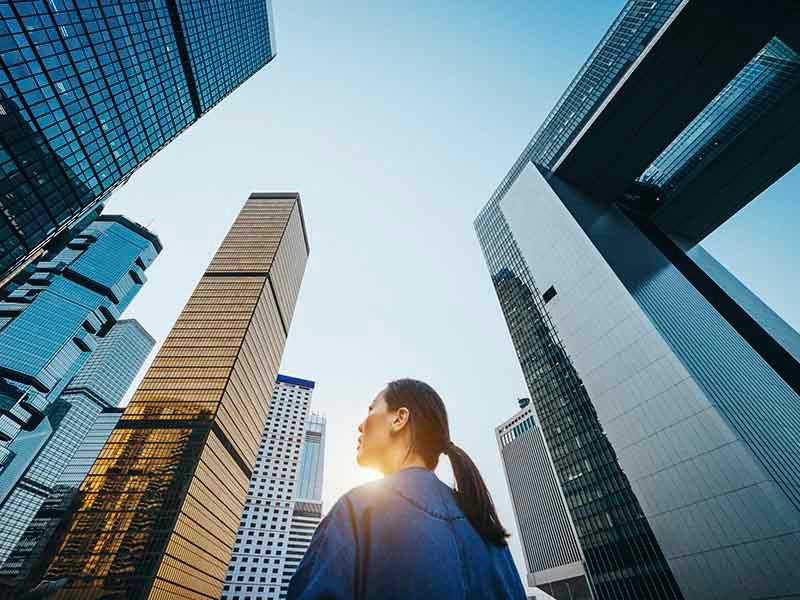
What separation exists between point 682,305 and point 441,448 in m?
23.4

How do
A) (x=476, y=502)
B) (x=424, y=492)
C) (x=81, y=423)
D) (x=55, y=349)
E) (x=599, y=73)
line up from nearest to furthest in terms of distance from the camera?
(x=424, y=492), (x=476, y=502), (x=599, y=73), (x=55, y=349), (x=81, y=423)

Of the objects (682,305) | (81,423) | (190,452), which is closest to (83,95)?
(190,452)

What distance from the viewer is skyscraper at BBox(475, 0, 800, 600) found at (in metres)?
12.6

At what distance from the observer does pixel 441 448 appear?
87.3 inches

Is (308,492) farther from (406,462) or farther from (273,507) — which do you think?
(406,462)

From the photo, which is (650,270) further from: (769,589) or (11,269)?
(11,269)

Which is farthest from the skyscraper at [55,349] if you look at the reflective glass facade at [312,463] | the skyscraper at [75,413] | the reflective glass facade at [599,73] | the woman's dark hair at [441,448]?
the woman's dark hair at [441,448]

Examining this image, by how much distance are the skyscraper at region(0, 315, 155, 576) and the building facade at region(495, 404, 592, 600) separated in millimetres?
111318

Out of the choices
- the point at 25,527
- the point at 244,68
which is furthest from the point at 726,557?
the point at 25,527

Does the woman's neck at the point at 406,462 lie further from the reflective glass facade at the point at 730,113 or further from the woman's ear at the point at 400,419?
the reflective glass facade at the point at 730,113

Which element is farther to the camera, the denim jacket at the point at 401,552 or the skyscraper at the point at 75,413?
the skyscraper at the point at 75,413

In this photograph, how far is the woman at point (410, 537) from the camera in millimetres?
1233

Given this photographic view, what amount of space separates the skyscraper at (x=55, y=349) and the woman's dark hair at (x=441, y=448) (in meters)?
108

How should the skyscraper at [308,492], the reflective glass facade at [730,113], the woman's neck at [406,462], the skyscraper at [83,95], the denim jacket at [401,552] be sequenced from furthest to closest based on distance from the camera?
the skyscraper at [308,492]
the skyscraper at [83,95]
the reflective glass facade at [730,113]
the woman's neck at [406,462]
the denim jacket at [401,552]
